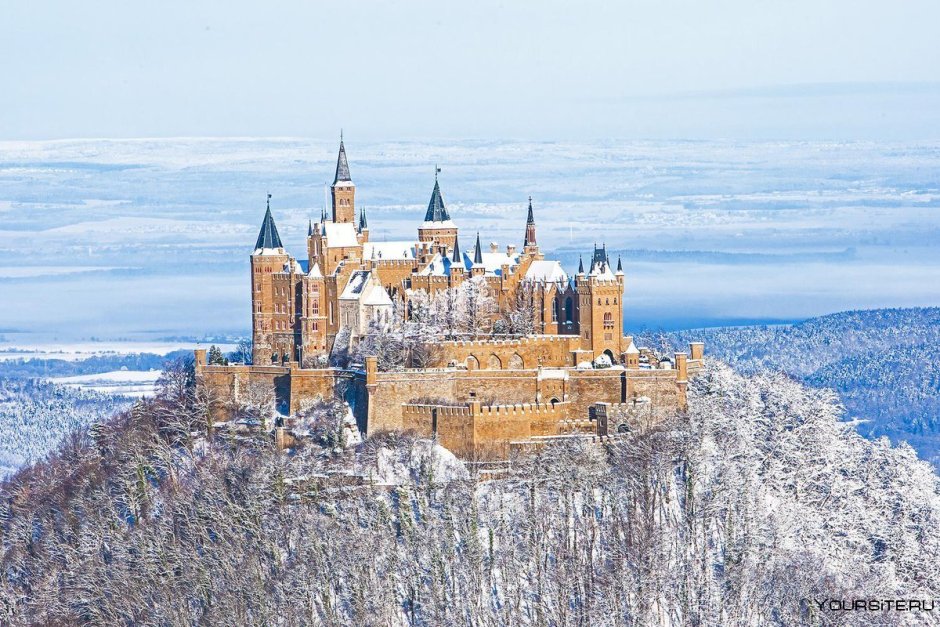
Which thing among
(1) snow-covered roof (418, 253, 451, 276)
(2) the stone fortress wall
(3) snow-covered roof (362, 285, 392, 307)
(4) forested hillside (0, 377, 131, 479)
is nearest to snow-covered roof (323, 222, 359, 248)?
(1) snow-covered roof (418, 253, 451, 276)

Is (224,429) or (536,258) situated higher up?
(536,258)

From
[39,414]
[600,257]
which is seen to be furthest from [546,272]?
[39,414]

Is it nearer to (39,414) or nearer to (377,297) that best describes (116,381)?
(39,414)

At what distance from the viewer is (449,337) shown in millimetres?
79312

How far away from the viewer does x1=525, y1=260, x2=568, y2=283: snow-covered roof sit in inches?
3221

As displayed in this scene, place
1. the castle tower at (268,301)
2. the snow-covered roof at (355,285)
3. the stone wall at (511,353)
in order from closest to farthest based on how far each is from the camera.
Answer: the stone wall at (511,353) < the snow-covered roof at (355,285) < the castle tower at (268,301)

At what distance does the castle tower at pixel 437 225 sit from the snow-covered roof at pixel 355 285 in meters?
5.17

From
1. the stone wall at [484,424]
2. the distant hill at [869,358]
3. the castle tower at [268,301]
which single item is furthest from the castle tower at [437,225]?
the distant hill at [869,358]

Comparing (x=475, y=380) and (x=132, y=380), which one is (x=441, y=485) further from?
(x=132, y=380)

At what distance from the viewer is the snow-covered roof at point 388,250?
85312 mm

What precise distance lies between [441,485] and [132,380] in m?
118

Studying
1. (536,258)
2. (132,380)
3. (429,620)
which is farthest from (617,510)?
(132,380)

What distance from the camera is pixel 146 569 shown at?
221ft

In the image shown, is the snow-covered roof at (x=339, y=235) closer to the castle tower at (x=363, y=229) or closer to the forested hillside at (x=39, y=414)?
the castle tower at (x=363, y=229)
